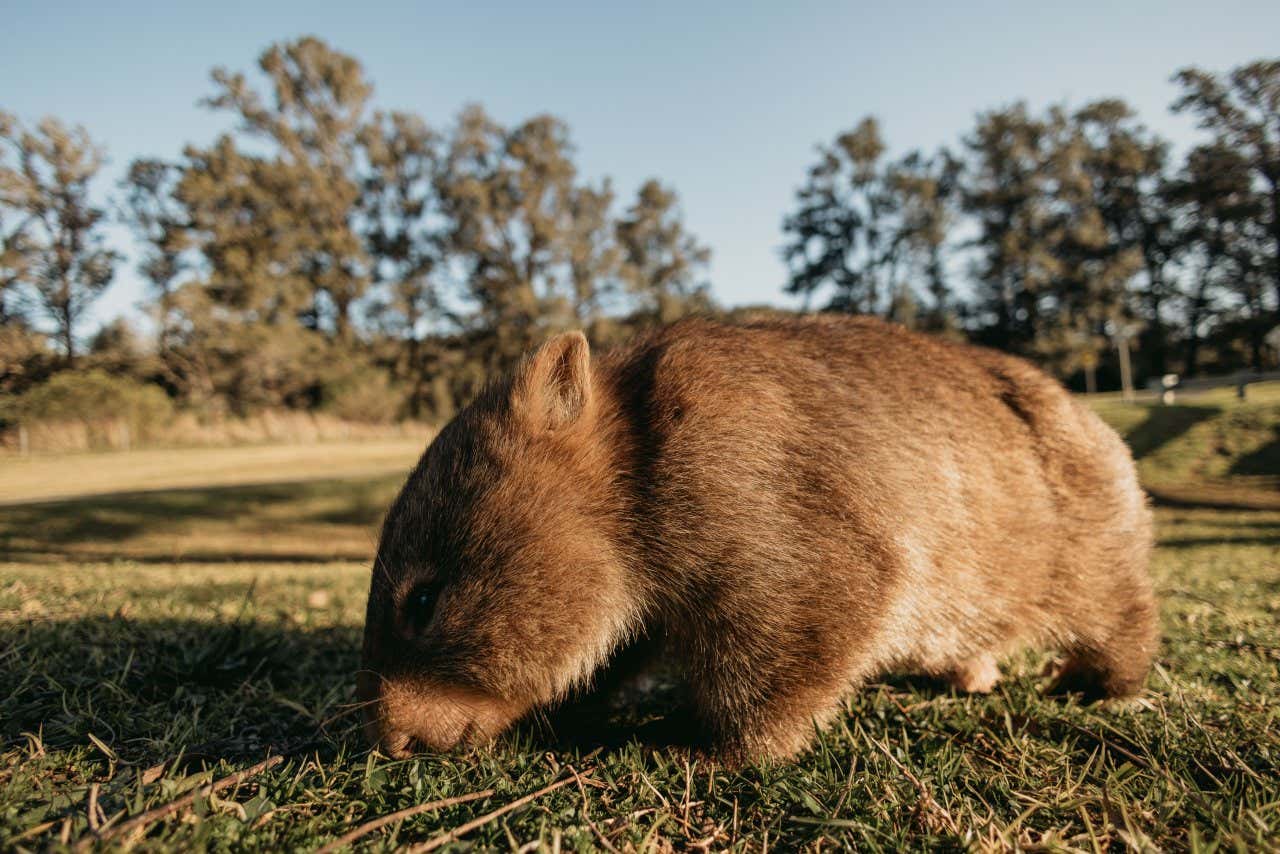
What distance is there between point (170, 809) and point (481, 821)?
0.62m

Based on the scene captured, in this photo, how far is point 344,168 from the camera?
3950 cm

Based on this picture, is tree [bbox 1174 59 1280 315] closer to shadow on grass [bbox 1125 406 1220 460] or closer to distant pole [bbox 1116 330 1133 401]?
distant pole [bbox 1116 330 1133 401]

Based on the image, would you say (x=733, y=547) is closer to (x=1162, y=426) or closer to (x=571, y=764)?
(x=571, y=764)

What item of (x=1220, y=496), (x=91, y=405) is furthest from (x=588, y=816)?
(x=1220, y=496)

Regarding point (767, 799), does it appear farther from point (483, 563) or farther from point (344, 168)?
point (344, 168)

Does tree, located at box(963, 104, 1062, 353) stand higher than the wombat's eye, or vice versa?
tree, located at box(963, 104, 1062, 353)

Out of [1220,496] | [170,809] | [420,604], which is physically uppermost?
[420,604]

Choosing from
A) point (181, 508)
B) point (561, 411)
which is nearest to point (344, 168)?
point (181, 508)

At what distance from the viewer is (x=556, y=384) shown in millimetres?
2479

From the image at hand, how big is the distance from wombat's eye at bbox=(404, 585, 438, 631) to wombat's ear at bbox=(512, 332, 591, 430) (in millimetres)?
645

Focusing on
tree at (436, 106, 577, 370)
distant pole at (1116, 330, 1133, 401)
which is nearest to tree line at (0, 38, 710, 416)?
tree at (436, 106, 577, 370)

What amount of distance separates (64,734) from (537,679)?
135cm

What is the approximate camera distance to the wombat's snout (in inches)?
78.2

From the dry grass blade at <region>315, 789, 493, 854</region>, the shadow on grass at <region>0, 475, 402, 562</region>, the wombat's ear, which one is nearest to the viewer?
the dry grass blade at <region>315, 789, 493, 854</region>
